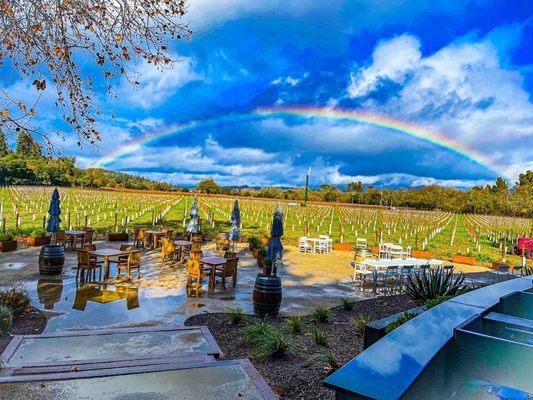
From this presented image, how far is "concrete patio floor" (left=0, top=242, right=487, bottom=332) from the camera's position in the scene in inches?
293

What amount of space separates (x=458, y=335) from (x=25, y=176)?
86135 mm

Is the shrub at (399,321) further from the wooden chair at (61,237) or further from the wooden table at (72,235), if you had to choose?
the wooden chair at (61,237)

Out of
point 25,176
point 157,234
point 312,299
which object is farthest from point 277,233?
point 25,176

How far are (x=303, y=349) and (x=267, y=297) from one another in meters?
1.99

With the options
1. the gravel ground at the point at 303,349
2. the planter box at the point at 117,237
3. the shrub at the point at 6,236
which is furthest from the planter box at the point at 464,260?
the shrub at the point at 6,236

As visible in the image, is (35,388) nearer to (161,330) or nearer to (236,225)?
(161,330)

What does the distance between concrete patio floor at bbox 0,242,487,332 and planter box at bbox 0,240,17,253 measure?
35 cm

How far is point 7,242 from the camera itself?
1388 cm

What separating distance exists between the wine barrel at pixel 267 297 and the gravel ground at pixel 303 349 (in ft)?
0.78

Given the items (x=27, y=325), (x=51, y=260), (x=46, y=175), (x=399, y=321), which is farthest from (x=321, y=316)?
(x=46, y=175)

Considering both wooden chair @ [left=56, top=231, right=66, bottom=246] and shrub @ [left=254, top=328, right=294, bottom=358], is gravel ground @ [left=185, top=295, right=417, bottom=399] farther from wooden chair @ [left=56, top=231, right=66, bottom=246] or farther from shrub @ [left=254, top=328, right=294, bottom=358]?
wooden chair @ [left=56, top=231, right=66, bottom=246]

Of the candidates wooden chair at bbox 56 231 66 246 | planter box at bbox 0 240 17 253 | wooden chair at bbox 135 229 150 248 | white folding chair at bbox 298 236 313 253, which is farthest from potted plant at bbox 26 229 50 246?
white folding chair at bbox 298 236 313 253

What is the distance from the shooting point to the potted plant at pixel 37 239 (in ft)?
50.1

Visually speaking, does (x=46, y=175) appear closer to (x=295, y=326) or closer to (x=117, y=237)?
(x=117, y=237)
